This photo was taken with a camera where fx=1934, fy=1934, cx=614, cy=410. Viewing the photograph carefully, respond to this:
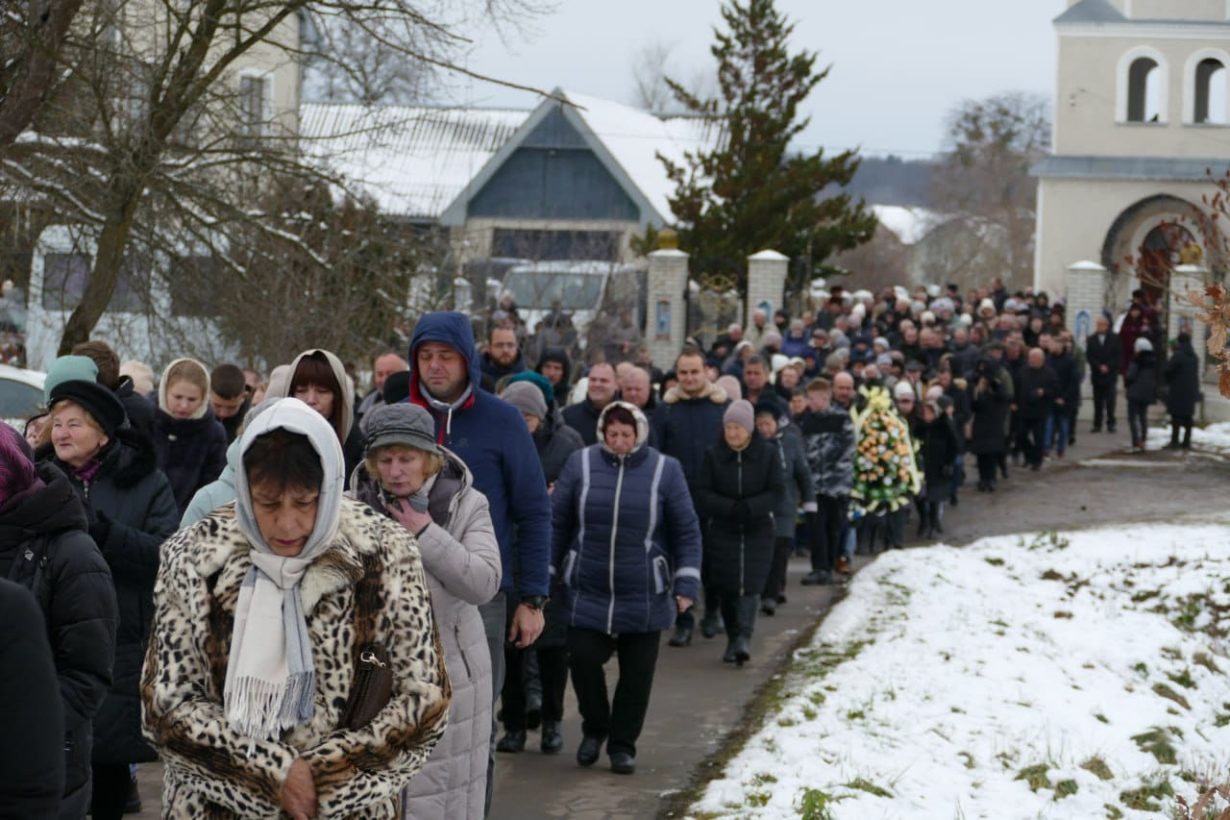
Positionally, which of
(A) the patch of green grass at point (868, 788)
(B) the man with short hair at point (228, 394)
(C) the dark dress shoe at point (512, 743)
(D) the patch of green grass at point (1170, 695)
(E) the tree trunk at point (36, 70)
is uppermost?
(E) the tree trunk at point (36, 70)

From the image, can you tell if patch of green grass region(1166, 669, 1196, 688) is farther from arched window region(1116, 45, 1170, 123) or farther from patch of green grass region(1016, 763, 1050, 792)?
arched window region(1116, 45, 1170, 123)

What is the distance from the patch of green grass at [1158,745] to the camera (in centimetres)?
1037

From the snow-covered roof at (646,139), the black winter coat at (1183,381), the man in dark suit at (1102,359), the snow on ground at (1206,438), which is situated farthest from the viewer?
the snow-covered roof at (646,139)

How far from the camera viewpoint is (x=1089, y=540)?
726 inches

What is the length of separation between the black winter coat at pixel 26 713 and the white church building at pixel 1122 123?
42020 millimetres

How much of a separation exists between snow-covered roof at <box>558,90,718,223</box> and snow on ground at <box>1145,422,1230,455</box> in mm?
18760

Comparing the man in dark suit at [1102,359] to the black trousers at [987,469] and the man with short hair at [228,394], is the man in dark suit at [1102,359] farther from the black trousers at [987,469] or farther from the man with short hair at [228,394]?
the man with short hair at [228,394]

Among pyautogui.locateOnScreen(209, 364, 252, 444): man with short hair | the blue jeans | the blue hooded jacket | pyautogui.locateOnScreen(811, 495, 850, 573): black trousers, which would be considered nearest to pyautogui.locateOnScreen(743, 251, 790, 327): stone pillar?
the blue jeans

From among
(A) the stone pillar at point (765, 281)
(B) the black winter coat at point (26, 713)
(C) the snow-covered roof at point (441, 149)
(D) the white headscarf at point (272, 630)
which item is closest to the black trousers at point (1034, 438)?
(A) the stone pillar at point (765, 281)

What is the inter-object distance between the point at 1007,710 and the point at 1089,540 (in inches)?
308

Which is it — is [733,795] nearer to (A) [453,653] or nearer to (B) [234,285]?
(A) [453,653]

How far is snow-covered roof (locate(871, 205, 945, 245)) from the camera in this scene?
99500 mm

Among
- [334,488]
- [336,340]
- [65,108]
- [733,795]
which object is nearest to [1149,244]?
[336,340]

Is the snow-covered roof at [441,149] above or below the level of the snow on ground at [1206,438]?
above
